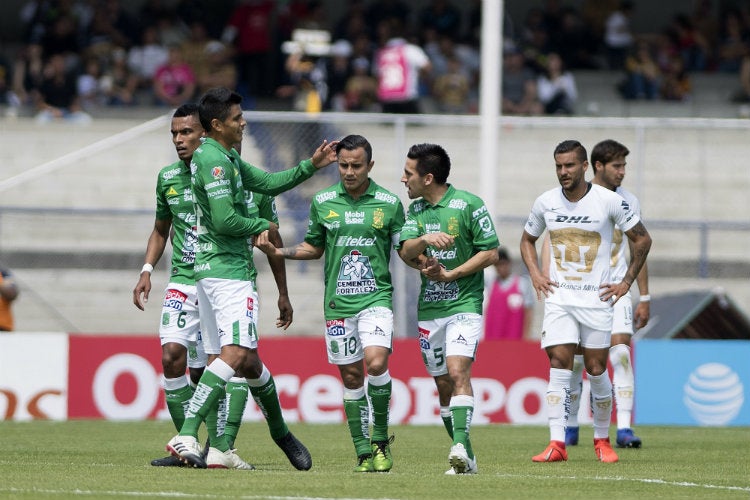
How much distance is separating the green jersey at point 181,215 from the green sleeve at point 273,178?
0.82m

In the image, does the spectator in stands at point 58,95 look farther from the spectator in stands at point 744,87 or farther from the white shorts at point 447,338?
the white shorts at point 447,338

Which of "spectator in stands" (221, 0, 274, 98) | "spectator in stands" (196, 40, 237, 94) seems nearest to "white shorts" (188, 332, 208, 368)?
"spectator in stands" (196, 40, 237, 94)

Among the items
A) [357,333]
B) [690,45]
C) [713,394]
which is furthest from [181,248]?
[690,45]

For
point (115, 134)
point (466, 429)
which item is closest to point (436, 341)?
point (466, 429)

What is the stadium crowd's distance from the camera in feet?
76.9

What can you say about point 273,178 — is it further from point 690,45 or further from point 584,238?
point 690,45

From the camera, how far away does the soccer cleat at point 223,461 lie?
9.83m

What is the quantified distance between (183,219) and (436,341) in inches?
81.3

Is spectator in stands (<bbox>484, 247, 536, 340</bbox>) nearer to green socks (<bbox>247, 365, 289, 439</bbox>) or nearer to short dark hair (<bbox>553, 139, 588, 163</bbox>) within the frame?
short dark hair (<bbox>553, 139, 588, 163</bbox>)

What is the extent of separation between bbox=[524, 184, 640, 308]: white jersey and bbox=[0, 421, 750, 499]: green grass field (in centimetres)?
130

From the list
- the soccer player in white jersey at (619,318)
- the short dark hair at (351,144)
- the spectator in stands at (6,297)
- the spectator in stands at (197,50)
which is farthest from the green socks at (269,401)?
the spectator in stands at (197,50)

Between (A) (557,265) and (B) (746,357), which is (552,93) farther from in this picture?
(A) (557,265)

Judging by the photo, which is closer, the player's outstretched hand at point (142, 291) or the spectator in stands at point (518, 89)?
the player's outstretched hand at point (142, 291)

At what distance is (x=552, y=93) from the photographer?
23344 mm
